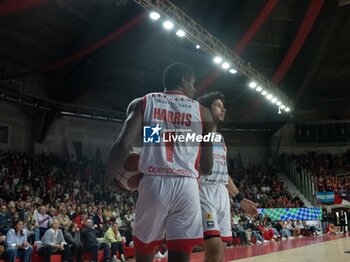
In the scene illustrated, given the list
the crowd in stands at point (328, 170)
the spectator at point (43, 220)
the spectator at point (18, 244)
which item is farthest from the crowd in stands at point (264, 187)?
the spectator at point (18, 244)

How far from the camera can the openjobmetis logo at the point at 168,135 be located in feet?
8.49

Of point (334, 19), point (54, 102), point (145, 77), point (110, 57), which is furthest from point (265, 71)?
point (54, 102)

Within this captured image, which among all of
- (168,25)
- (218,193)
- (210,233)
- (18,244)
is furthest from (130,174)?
(168,25)

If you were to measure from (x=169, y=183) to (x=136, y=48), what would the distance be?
15.7 metres

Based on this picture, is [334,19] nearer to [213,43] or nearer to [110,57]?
[213,43]

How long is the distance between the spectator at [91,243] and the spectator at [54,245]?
0.58 meters

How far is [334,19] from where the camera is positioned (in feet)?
65.1

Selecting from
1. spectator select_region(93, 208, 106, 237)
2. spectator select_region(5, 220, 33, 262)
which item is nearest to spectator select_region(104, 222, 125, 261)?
spectator select_region(93, 208, 106, 237)

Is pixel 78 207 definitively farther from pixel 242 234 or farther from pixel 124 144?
pixel 124 144

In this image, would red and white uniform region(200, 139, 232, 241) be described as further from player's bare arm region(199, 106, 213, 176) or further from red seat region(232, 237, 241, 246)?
red seat region(232, 237, 241, 246)

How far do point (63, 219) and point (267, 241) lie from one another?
10057mm

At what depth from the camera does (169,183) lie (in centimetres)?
249

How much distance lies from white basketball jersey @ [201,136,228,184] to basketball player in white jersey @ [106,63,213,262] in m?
1.71

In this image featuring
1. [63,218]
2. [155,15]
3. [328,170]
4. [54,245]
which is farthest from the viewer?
[328,170]
